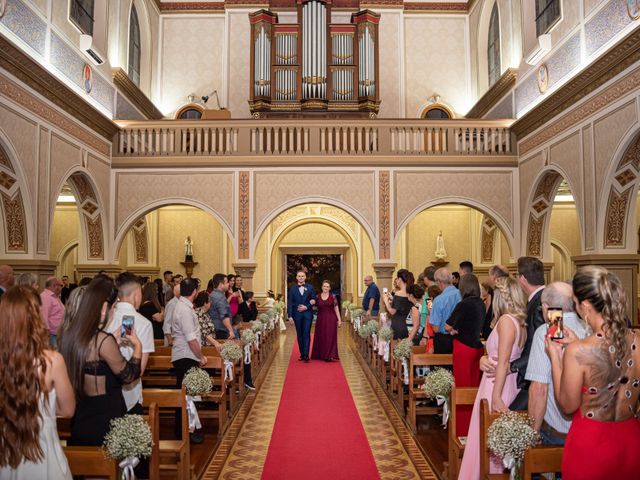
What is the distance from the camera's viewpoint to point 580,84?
10078 millimetres

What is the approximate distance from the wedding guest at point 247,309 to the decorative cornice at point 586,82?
262 inches

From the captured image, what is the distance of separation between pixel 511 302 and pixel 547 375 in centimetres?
75

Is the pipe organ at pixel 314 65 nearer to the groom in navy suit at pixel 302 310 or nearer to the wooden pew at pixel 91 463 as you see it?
the groom in navy suit at pixel 302 310

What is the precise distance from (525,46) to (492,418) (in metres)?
11.2

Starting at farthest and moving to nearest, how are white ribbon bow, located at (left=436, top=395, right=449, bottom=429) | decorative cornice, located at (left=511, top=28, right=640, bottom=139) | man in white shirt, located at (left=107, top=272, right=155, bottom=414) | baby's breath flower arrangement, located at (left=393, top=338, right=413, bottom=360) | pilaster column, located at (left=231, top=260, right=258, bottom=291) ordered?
pilaster column, located at (left=231, top=260, right=258, bottom=291)
decorative cornice, located at (left=511, top=28, right=640, bottom=139)
baby's breath flower arrangement, located at (left=393, top=338, right=413, bottom=360)
white ribbon bow, located at (left=436, top=395, right=449, bottom=429)
man in white shirt, located at (left=107, top=272, right=155, bottom=414)

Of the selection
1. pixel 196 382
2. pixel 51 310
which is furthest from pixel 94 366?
pixel 51 310

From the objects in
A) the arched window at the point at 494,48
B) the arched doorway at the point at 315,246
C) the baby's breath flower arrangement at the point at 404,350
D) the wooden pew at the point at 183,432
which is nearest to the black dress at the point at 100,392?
the wooden pew at the point at 183,432

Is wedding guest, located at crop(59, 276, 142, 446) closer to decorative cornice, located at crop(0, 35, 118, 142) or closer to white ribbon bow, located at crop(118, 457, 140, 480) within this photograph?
white ribbon bow, located at crop(118, 457, 140, 480)

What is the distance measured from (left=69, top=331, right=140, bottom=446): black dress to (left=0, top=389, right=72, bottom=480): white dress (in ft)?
2.01

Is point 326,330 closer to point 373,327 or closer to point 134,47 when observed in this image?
point 373,327

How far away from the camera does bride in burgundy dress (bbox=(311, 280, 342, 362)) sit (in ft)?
39.0

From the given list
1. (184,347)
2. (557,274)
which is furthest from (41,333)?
(557,274)

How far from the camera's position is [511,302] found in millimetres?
4035

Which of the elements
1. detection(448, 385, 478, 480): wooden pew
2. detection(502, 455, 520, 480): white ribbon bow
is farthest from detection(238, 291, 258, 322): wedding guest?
detection(502, 455, 520, 480): white ribbon bow
